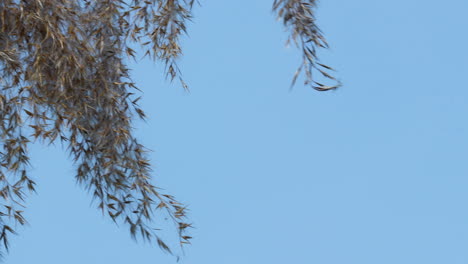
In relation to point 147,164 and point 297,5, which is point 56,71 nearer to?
point 147,164

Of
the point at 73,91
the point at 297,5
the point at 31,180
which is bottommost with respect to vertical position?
the point at 31,180

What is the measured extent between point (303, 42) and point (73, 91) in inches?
65.4

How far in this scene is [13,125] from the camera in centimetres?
743

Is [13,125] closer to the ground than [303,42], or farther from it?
closer to the ground

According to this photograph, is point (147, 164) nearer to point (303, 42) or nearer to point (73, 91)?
point (73, 91)

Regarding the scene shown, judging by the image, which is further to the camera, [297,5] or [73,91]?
[73,91]

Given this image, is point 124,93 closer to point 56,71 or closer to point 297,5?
point 56,71

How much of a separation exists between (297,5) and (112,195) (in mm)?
1823

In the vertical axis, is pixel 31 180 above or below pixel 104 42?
below

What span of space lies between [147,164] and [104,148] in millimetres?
298

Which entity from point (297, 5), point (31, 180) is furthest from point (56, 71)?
point (297, 5)

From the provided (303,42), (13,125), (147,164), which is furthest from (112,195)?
(303,42)

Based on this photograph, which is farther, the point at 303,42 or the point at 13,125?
the point at 13,125

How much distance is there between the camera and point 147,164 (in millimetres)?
7754
